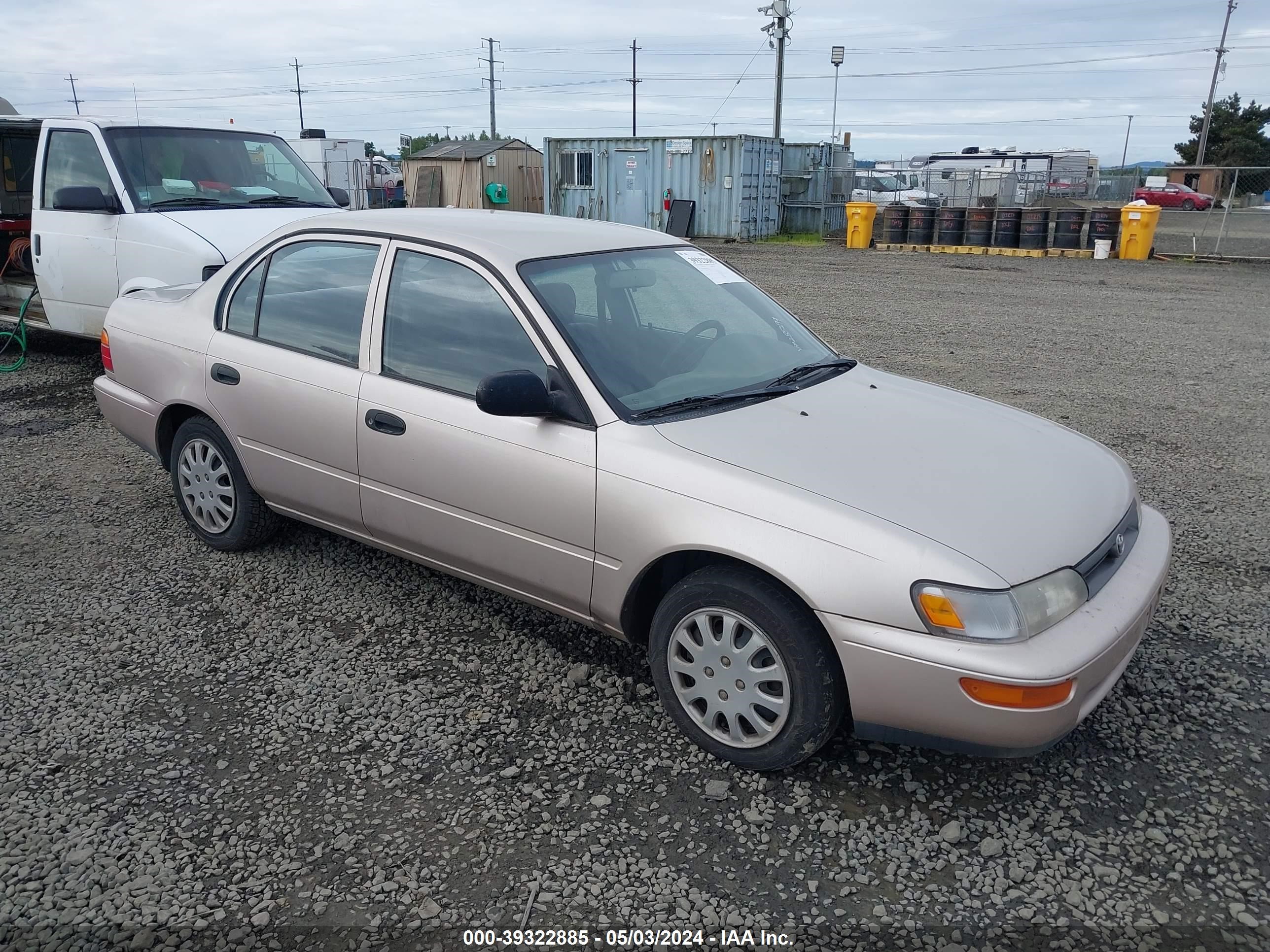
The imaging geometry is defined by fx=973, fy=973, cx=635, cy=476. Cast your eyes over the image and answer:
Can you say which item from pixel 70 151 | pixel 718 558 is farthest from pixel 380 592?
pixel 70 151

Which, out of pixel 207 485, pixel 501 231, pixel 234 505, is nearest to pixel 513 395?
pixel 501 231

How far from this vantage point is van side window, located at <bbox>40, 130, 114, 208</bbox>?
7523 mm

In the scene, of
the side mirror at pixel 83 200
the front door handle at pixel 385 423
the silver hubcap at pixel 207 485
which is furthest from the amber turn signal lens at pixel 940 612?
the side mirror at pixel 83 200

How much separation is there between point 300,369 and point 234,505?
0.95 meters

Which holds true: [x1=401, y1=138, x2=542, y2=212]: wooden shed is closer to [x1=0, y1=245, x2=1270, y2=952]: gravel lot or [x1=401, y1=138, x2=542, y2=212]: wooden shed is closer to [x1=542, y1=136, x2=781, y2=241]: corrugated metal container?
[x1=542, y1=136, x2=781, y2=241]: corrugated metal container

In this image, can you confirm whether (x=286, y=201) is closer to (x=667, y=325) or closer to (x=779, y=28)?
(x=667, y=325)

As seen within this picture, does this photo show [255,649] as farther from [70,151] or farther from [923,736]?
[70,151]

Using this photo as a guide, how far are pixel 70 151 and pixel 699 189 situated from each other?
808 inches

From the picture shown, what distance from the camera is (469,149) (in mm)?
32375

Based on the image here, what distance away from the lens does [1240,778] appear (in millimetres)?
3141

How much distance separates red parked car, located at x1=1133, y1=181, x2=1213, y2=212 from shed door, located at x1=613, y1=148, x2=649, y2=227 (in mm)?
27841

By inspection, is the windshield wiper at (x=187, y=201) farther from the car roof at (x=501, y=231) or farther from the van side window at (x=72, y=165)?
the car roof at (x=501, y=231)

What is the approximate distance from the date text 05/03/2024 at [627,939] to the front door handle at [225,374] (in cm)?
277

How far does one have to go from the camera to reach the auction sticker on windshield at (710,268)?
432 centimetres
